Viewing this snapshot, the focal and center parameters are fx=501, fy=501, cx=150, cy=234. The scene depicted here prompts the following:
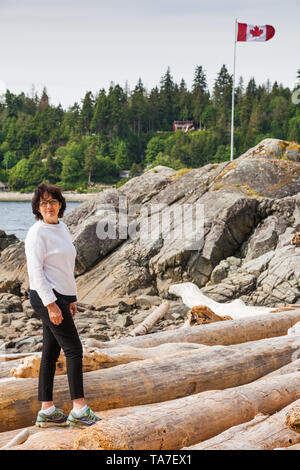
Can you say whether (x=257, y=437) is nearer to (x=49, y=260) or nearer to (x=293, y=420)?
(x=293, y=420)

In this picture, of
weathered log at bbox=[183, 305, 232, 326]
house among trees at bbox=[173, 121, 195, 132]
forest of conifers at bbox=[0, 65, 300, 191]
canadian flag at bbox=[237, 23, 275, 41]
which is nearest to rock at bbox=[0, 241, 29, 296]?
weathered log at bbox=[183, 305, 232, 326]

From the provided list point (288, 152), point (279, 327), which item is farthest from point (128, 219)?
point (279, 327)

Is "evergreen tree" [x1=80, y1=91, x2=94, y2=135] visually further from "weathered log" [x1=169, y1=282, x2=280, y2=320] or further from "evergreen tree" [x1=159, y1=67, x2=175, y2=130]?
"weathered log" [x1=169, y1=282, x2=280, y2=320]

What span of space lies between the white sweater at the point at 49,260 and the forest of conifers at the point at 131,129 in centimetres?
9922

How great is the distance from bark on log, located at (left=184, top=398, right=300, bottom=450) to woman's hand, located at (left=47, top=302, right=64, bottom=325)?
1.41m

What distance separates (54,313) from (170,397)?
1446mm

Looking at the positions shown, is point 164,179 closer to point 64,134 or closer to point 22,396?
point 22,396

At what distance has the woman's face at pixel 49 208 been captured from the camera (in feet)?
13.6

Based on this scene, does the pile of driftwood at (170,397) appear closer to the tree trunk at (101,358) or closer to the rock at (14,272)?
the tree trunk at (101,358)

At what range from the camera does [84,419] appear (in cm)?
395

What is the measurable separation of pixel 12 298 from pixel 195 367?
10.6m

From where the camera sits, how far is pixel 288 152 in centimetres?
1966

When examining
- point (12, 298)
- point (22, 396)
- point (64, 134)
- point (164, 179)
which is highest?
point (64, 134)

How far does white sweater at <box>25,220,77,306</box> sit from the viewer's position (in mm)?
4020
